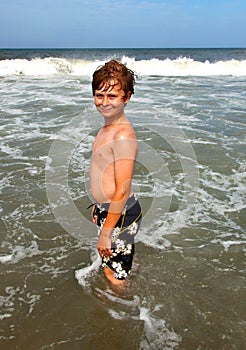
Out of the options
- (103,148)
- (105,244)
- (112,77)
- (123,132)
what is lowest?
(105,244)

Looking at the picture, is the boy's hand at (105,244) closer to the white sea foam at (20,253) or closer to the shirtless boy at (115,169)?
the shirtless boy at (115,169)

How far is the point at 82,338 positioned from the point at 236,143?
232 inches

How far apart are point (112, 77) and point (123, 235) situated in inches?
47.3

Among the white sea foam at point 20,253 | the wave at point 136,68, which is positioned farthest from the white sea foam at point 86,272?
the wave at point 136,68

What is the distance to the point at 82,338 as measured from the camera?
2.49 meters

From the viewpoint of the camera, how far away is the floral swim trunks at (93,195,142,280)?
8.63ft

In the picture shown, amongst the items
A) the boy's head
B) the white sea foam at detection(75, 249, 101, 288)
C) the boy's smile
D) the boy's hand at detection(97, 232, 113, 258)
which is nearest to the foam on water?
the white sea foam at detection(75, 249, 101, 288)

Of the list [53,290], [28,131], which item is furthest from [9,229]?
[28,131]

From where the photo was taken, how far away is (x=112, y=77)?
2270 millimetres

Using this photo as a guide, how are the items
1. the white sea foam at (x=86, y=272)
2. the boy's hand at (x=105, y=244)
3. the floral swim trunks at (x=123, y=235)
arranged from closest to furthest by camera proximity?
1. the boy's hand at (x=105, y=244)
2. the floral swim trunks at (x=123, y=235)
3. the white sea foam at (x=86, y=272)

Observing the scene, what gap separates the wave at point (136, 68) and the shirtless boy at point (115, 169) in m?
25.2

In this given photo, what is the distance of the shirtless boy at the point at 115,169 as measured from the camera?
229cm

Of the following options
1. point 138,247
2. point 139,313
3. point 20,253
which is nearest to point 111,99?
point 139,313

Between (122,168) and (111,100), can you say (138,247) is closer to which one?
(122,168)
